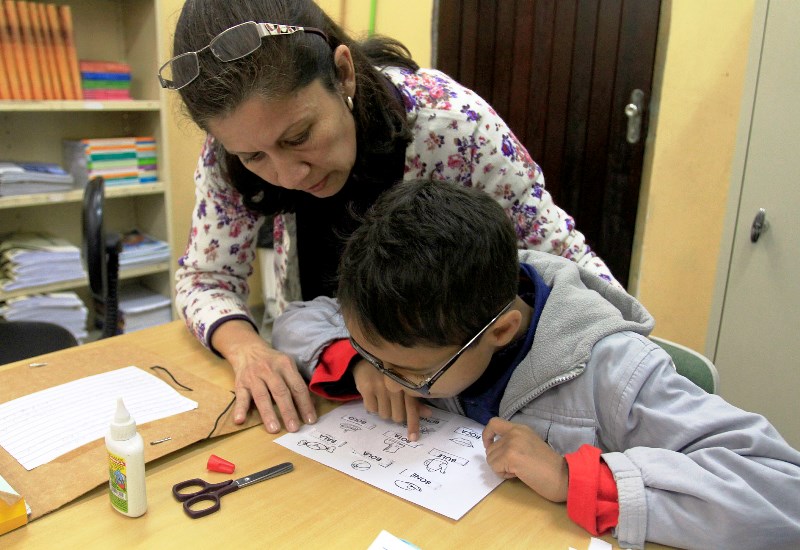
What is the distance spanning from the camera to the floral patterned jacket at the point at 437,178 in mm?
1206

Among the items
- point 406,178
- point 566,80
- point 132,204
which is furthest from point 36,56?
point 566,80

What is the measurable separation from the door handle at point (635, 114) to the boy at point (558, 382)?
180 centimetres

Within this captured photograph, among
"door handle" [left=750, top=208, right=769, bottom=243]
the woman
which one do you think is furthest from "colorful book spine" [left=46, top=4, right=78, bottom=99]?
"door handle" [left=750, top=208, right=769, bottom=243]

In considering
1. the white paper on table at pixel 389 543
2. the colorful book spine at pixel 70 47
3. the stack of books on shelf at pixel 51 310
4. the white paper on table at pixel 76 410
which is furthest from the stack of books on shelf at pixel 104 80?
the white paper on table at pixel 389 543

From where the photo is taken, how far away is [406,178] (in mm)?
1222

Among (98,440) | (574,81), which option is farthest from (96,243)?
(574,81)

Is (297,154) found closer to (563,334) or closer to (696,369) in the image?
(563,334)

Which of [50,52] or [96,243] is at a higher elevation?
[50,52]

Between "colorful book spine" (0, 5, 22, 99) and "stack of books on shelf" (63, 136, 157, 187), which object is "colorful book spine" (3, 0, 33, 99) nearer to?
"colorful book spine" (0, 5, 22, 99)

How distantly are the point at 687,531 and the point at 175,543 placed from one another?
578mm

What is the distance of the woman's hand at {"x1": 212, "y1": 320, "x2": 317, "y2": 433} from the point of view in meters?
1.02

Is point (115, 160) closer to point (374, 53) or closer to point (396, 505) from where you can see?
point (374, 53)

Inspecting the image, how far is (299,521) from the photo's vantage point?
0.78 metres

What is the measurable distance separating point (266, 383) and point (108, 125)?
221 cm
